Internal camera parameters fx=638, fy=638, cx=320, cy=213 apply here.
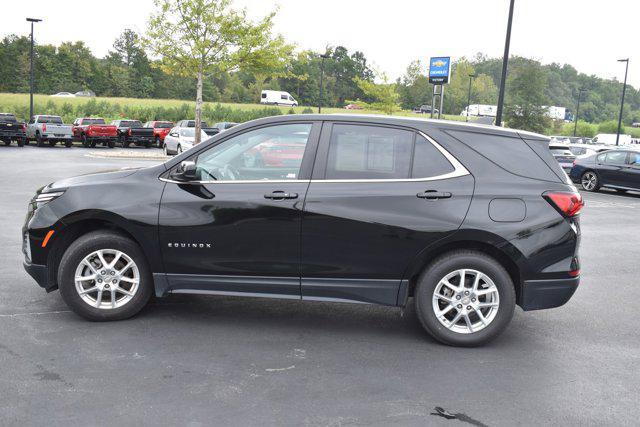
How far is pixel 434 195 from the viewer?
489 cm

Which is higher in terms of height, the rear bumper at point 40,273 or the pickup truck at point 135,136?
the pickup truck at point 135,136

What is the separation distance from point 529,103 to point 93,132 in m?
36.9

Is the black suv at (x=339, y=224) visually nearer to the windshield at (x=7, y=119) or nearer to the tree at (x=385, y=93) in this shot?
the windshield at (x=7, y=119)

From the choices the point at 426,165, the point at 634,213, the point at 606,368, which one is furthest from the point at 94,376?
the point at 634,213

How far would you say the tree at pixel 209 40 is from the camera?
3105cm

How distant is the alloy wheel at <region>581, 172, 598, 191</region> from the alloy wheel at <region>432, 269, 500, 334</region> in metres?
17.9

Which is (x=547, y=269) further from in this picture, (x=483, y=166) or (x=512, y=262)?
(x=483, y=166)

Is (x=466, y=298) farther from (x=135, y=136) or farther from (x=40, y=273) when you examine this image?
(x=135, y=136)

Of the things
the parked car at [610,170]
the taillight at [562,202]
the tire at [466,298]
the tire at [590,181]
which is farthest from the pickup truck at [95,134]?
the taillight at [562,202]

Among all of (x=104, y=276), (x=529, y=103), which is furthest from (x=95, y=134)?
(x=529, y=103)

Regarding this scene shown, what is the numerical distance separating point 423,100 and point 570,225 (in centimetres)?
8999

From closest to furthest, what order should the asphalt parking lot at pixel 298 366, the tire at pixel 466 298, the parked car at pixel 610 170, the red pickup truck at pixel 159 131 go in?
the asphalt parking lot at pixel 298 366 → the tire at pixel 466 298 → the parked car at pixel 610 170 → the red pickup truck at pixel 159 131

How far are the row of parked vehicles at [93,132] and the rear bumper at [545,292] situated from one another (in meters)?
27.1

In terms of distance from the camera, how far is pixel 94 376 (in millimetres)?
4133
